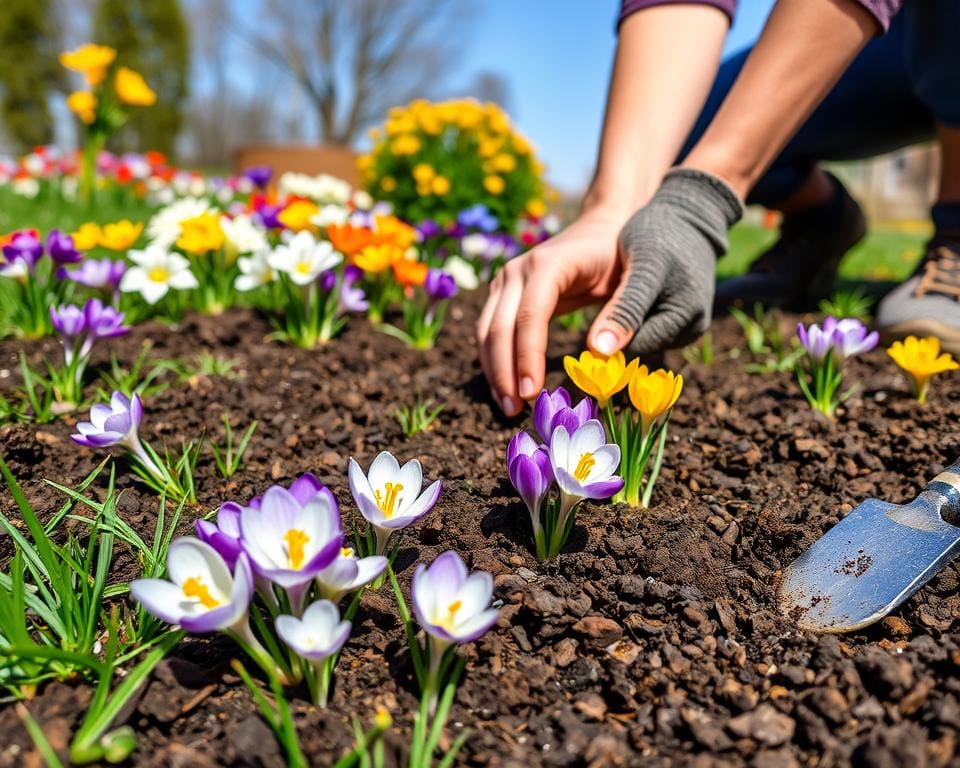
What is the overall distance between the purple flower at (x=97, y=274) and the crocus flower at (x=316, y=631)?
5.09ft

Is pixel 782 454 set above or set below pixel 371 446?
above

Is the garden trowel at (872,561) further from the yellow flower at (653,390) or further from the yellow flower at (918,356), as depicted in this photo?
the yellow flower at (918,356)

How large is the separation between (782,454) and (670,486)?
0.27m

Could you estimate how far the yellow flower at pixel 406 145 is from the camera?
4.57 metres

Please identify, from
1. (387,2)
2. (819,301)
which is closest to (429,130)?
(819,301)

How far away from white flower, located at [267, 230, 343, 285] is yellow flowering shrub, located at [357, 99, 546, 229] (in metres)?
2.50

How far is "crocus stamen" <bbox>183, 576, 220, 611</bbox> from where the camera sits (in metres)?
0.85

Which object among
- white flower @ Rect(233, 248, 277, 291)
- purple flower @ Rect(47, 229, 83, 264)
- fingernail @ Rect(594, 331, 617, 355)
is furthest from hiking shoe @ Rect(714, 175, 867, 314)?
purple flower @ Rect(47, 229, 83, 264)

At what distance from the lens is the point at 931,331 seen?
1962 millimetres

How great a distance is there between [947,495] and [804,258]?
1818 millimetres

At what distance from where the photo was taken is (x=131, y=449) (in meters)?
1.34

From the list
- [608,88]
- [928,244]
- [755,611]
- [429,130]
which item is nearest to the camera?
[755,611]

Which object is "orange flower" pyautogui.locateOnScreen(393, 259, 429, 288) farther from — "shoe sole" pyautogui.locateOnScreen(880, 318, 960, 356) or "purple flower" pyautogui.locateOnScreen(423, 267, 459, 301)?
"shoe sole" pyautogui.locateOnScreen(880, 318, 960, 356)

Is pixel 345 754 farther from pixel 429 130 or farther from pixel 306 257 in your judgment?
pixel 429 130
